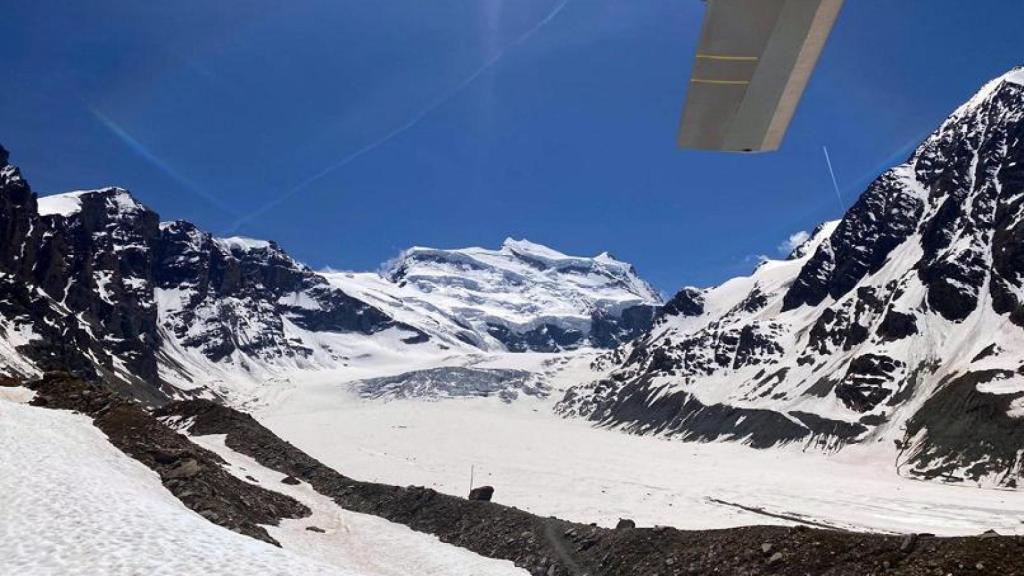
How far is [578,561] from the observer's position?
2512 centimetres

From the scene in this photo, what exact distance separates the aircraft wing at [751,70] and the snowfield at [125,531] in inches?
421

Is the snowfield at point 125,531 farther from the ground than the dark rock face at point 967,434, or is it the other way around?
the dark rock face at point 967,434

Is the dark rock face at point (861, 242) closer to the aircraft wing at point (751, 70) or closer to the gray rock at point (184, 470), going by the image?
the gray rock at point (184, 470)

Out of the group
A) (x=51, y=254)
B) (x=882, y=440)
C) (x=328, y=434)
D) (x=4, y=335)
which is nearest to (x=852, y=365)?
(x=882, y=440)

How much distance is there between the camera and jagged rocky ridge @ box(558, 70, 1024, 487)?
83875mm

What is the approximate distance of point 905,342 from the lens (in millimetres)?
110875

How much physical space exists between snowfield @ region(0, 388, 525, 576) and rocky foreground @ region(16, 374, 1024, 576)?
1.16 m

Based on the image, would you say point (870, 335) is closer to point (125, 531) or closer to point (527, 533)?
point (527, 533)

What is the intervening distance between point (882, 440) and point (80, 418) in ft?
314

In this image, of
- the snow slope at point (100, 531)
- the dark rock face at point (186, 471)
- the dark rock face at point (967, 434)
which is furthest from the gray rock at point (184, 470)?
the dark rock face at point (967, 434)

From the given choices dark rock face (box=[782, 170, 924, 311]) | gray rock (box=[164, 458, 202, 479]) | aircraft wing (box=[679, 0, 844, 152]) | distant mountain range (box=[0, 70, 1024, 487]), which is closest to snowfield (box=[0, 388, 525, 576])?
gray rock (box=[164, 458, 202, 479])

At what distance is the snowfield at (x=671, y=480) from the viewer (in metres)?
47.9

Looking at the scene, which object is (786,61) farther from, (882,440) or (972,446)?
(882,440)

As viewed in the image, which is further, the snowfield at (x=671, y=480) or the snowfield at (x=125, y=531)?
the snowfield at (x=671, y=480)
